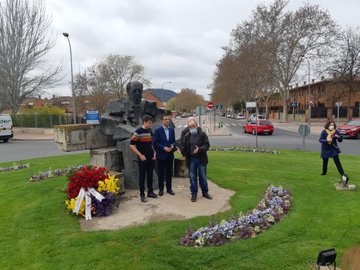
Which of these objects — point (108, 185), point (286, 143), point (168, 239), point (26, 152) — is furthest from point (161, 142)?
point (286, 143)

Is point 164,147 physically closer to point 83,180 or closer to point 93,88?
point 83,180

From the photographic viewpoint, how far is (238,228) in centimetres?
480

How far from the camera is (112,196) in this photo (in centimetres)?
581

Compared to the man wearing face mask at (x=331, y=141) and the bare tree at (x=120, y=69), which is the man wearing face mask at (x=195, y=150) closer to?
the man wearing face mask at (x=331, y=141)

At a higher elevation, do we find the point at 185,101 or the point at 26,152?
the point at 185,101

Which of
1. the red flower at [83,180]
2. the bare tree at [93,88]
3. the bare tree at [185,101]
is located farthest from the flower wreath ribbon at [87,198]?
the bare tree at [185,101]

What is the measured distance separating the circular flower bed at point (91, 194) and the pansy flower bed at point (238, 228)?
1766 mm

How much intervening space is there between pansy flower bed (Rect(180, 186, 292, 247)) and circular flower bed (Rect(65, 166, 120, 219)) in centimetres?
177

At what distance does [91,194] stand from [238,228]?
8.66 ft

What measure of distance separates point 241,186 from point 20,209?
16.0 feet

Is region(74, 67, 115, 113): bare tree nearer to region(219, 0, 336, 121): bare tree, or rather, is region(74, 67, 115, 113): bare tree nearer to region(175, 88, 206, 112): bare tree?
region(219, 0, 336, 121): bare tree

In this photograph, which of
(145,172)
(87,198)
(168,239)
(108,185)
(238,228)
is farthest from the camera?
(145,172)

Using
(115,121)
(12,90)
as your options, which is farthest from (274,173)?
(12,90)

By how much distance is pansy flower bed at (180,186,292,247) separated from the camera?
4.52 m
